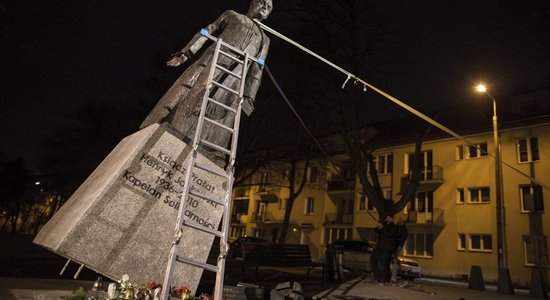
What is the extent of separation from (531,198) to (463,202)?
4385 mm

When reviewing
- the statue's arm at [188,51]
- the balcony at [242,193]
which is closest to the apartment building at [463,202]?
the balcony at [242,193]

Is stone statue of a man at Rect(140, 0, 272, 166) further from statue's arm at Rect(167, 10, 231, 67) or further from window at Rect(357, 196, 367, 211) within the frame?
window at Rect(357, 196, 367, 211)

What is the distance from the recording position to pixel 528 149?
86.3ft

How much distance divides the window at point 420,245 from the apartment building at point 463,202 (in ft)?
0.25

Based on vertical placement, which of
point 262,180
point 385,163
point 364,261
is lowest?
point 364,261

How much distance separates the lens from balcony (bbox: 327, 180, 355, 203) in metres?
37.8

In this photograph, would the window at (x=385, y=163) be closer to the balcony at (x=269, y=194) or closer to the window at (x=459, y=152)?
the window at (x=459, y=152)

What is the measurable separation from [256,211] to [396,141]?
21.2 m

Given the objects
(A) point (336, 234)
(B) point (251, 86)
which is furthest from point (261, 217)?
(B) point (251, 86)

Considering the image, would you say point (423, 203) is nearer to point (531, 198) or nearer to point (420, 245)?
point (420, 245)

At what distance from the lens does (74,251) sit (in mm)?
3857

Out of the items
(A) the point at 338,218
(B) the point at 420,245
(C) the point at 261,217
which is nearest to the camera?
(B) the point at 420,245

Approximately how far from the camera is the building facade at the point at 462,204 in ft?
82.3

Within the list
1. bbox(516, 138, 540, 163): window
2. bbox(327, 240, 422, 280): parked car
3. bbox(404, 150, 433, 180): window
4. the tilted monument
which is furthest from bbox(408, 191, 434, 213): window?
the tilted monument
